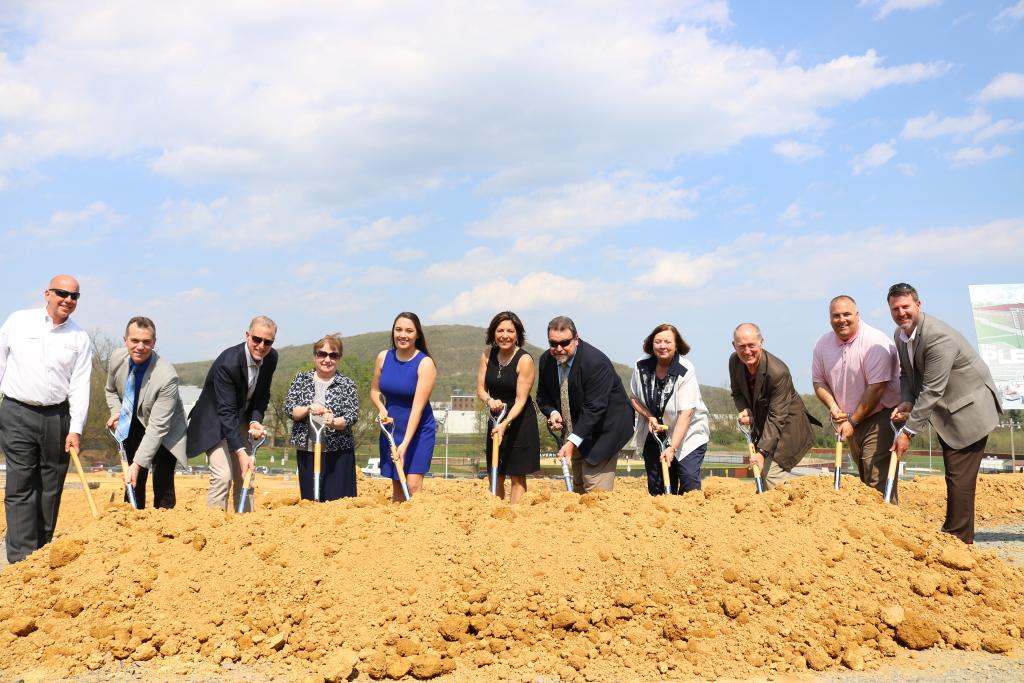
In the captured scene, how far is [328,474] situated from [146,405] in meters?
1.44

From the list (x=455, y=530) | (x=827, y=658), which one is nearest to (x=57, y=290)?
(x=455, y=530)

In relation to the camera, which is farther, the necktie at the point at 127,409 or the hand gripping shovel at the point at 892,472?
the necktie at the point at 127,409

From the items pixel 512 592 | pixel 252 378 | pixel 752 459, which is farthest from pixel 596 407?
pixel 252 378

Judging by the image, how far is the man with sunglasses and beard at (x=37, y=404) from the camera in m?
5.95

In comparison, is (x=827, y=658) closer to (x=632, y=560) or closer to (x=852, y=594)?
(x=852, y=594)

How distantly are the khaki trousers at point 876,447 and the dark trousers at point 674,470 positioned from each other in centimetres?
120

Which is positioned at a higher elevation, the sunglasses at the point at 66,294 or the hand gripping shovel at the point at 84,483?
the sunglasses at the point at 66,294

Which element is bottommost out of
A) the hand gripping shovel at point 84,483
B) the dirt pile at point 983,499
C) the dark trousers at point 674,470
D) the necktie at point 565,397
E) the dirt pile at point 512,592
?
the dirt pile at point 983,499

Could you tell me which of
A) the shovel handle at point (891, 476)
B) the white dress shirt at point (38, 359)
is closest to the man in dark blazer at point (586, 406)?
the shovel handle at point (891, 476)

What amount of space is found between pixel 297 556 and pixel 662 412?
9.90ft

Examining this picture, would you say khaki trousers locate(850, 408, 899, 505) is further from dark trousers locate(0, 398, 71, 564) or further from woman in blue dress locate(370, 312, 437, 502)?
dark trousers locate(0, 398, 71, 564)

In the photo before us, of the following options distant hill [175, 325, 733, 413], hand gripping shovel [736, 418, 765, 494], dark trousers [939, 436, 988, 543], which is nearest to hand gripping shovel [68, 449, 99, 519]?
hand gripping shovel [736, 418, 765, 494]

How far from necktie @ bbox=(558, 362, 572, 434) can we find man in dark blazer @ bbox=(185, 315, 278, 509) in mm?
2221

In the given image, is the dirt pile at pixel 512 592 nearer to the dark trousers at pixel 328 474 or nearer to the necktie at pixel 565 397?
the dark trousers at pixel 328 474
